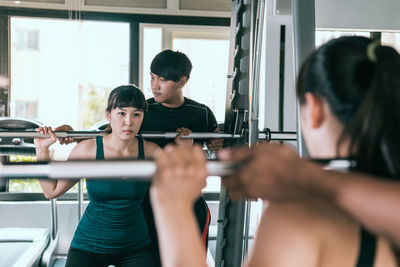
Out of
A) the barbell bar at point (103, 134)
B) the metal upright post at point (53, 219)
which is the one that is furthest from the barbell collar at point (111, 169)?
the metal upright post at point (53, 219)

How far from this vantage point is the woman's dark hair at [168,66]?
2.07 metres

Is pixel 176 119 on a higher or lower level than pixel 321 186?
higher

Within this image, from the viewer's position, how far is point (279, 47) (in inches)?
131

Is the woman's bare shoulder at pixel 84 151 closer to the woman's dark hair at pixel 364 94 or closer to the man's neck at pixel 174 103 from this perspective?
the man's neck at pixel 174 103

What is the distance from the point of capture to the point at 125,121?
1.79 metres

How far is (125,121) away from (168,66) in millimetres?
430

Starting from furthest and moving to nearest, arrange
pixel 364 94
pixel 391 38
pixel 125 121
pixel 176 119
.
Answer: pixel 391 38, pixel 176 119, pixel 125 121, pixel 364 94

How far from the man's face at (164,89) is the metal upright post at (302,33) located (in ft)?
2.73

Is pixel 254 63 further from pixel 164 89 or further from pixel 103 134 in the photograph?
pixel 103 134

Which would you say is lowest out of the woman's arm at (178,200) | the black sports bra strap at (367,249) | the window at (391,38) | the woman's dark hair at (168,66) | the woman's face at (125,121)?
the black sports bra strap at (367,249)

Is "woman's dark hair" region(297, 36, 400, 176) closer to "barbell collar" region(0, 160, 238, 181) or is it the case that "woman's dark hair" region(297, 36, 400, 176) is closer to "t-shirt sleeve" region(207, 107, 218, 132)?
"barbell collar" region(0, 160, 238, 181)

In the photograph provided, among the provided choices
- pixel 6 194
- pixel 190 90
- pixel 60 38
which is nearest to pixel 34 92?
pixel 60 38

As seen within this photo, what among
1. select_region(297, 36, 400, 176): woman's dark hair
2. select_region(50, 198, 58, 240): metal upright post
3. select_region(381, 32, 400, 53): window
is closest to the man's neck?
select_region(50, 198, 58, 240): metal upright post

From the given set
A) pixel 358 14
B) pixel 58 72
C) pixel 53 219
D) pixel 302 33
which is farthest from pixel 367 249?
pixel 58 72
